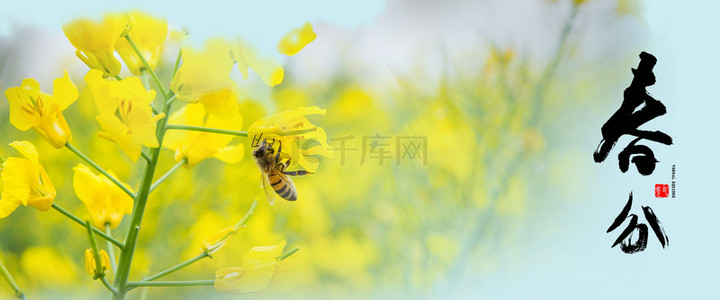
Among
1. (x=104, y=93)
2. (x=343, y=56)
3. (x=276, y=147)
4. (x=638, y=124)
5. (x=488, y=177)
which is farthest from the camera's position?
(x=343, y=56)

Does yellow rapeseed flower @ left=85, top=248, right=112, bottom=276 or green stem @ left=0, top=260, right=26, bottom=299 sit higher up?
yellow rapeseed flower @ left=85, top=248, right=112, bottom=276

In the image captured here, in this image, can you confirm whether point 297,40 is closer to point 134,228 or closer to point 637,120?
point 134,228

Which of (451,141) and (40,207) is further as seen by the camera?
(451,141)

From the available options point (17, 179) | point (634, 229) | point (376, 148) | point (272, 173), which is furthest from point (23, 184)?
point (634, 229)

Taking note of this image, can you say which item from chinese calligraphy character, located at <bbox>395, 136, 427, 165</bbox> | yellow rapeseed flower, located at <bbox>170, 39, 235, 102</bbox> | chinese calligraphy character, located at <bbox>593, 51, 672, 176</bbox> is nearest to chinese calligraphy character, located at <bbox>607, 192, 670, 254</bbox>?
chinese calligraphy character, located at <bbox>593, 51, 672, 176</bbox>

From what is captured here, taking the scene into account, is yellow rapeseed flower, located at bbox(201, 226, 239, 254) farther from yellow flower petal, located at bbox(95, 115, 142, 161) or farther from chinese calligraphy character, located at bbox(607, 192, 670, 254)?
chinese calligraphy character, located at bbox(607, 192, 670, 254)

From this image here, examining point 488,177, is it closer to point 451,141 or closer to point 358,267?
point 451,141

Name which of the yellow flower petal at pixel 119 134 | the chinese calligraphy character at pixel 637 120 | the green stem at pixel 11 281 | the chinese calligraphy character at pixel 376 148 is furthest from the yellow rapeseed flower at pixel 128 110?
the chinese calligraphy character at pixel 637 120

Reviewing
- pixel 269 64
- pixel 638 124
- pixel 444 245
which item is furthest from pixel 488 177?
pixel 269 64
